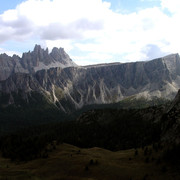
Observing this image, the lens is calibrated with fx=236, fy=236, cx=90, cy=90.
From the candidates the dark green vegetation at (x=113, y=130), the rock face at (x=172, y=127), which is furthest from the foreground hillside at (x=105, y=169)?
the dark green vegetation at (x=113, y=130)

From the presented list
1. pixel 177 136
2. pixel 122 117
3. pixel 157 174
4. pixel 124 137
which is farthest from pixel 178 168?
pixel 122 117

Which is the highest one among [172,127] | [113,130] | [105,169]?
[172,127]

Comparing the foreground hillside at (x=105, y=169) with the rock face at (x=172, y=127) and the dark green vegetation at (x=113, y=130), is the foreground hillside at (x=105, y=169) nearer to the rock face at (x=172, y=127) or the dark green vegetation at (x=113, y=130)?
the rock face at (x=172, y=127)

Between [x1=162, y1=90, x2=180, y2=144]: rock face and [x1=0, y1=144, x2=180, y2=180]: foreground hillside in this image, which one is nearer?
[x1=0, y1=144, x2=180, y2=180]: foreground hillside

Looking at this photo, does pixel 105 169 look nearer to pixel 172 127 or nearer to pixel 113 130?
pixel 172 127

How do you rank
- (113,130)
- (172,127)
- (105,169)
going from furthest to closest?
(113,130), (172,127), (105,169)

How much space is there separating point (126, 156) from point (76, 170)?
32.5ft

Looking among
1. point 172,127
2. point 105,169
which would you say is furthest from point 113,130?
point 105,169

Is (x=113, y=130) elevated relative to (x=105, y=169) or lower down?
lower down

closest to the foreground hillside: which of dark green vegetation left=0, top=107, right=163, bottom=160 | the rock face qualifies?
the rock face

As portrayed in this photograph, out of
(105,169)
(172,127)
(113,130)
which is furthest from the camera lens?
(113,130)

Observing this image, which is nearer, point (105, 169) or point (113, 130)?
point (105, 169)

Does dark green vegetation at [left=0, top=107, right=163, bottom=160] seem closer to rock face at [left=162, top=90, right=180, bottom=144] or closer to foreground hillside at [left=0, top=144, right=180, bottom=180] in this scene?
foreground hillside at [left=0, top=144, right=180, bottom=180]

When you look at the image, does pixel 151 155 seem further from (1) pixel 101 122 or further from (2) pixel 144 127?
(1) pixel 101 122
